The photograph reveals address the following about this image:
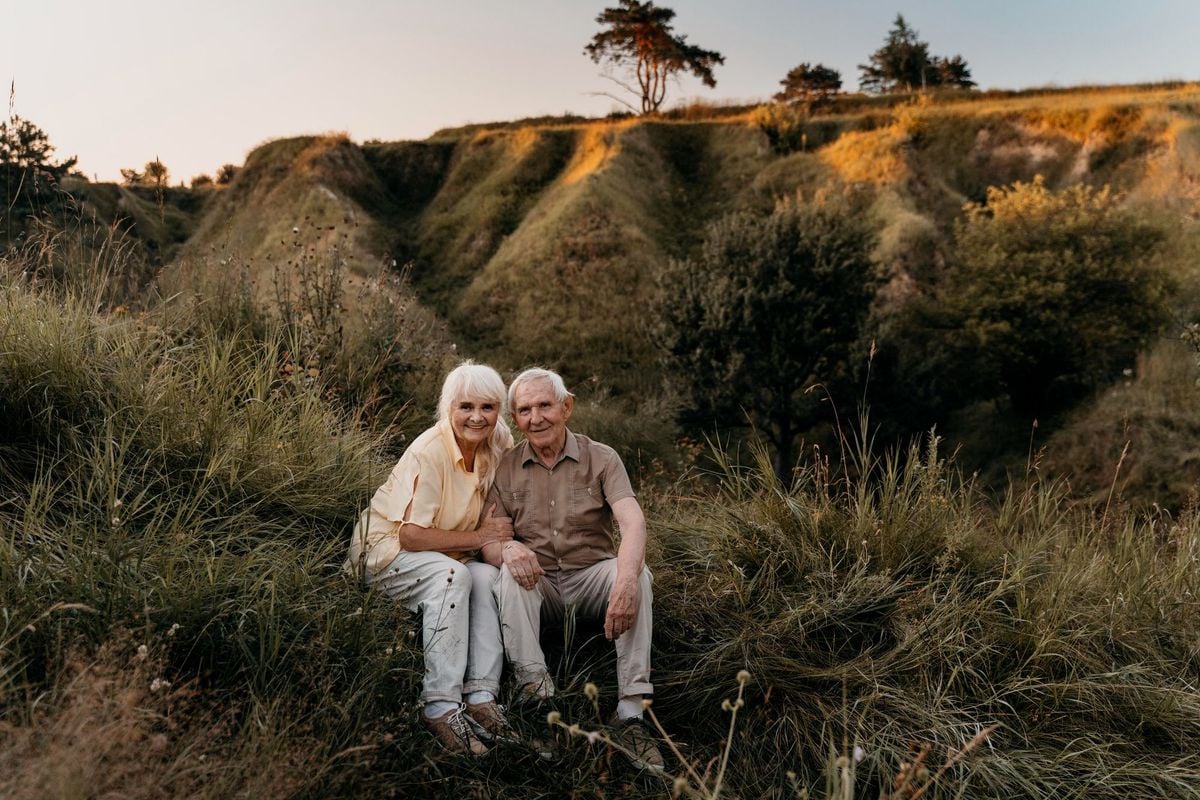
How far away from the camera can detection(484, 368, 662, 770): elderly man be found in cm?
340

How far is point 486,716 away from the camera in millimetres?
3150

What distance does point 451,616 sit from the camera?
3.30 m

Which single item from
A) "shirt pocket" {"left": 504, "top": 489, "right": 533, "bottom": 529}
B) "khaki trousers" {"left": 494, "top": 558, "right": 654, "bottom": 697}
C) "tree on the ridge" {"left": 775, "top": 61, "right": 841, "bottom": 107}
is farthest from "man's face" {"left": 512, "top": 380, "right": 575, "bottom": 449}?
"tree on the ridge" {"left": 775, "top": 61, "right": 841, "bottom": 107}

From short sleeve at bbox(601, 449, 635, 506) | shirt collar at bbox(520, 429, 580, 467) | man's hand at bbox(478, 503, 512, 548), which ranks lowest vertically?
man's hand at bbox(478, 503, 512, 548)

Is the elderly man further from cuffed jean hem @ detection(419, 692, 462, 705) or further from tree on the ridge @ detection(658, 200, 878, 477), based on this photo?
tree on the ridge @ detection(658, 200, 878, 477)

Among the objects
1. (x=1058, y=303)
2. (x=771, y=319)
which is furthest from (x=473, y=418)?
(x=1058, y=303)

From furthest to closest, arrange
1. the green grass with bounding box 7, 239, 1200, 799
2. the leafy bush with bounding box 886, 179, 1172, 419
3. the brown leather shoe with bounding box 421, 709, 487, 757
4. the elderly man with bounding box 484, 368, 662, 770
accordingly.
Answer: the leafy bush with bounding box 886, 179, 1172, 419 → the elderly man with bounding box 484, 368, 662, 770 → the brown leather shoe with bounding box 421, 709, 487, 757 → the green grass with bounding box 7, 239, 1200, 799

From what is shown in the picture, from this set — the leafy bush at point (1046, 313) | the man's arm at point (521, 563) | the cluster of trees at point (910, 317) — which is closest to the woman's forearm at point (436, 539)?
the man's arm at point (521, 563)

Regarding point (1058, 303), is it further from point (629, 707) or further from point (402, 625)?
point (402, 625)

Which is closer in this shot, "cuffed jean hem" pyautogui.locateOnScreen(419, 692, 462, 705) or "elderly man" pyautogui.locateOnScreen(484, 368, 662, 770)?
"cuffed jean hem" pyautogui.locateOnScreen(419, 692, 462, 705)

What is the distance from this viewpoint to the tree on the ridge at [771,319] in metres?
19.7

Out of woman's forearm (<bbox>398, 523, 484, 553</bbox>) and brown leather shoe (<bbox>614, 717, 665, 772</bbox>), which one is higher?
woman's forearm (<bbox>398, 523, 484, 553</bbox>)

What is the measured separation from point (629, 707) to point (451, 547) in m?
1.03

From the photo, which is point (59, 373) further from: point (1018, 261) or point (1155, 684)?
point (1018, 261)
